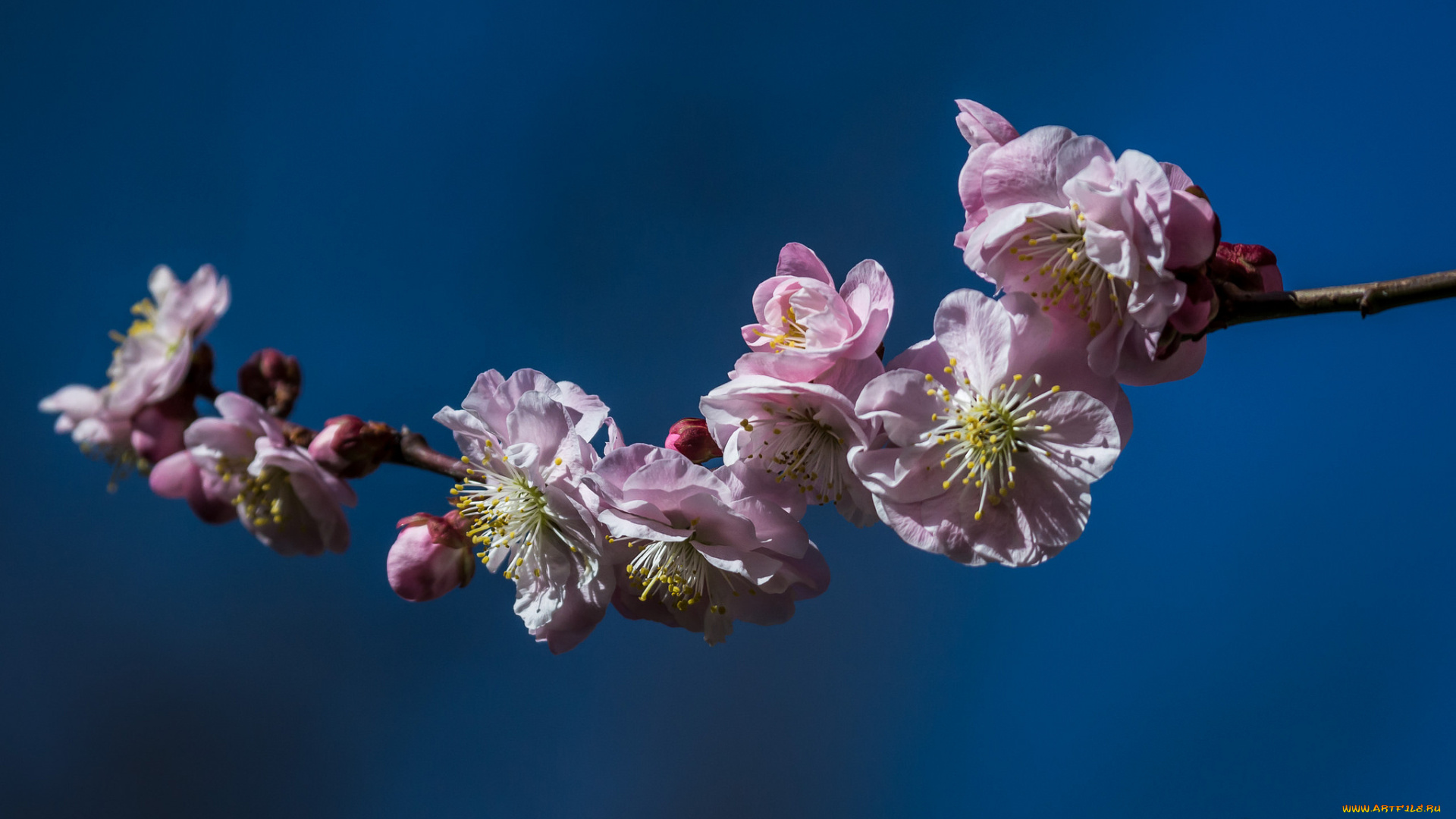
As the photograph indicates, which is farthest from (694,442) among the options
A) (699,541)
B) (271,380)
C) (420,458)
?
(271,380)

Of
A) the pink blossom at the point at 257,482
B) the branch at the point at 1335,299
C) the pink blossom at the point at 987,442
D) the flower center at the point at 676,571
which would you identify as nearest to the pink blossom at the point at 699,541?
the flower center at the point at 676,571

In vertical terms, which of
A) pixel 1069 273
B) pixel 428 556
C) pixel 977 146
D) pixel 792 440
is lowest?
pixel 428 556

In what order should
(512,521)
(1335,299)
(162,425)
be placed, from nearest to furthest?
(1335,299) → (162,425) → (512,521)

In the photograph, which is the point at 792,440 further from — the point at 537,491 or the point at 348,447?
the point at 348,447

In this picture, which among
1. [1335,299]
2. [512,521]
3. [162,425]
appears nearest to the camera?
[1335,299]

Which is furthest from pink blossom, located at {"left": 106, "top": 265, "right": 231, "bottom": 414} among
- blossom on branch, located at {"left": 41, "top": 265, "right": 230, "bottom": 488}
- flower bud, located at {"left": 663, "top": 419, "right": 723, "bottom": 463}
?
flower bud, located at {"left": 663, "top": 419, "right": 723, "bottom": 463}

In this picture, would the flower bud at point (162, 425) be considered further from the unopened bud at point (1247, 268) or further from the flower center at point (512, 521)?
the unopened bud at point (1247, 268)
